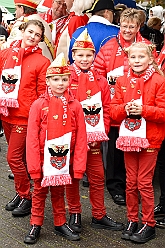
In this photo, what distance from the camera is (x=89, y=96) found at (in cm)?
478

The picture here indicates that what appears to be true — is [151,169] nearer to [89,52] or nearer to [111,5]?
[89,52]

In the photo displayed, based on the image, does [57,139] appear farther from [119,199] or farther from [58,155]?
[119,199]

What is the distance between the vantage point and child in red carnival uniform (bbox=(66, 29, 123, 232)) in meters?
4.77

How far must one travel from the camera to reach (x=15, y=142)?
5.16m

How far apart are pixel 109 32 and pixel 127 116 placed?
144cm

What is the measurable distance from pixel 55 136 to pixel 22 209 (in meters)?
1.24

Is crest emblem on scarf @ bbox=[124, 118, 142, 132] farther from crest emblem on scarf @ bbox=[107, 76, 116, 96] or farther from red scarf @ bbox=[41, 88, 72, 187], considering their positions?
crest emblem on scarf @ bbox=[107, 76, 116, 96]

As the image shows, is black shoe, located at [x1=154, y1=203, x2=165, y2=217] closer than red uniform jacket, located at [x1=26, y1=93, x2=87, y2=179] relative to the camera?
No

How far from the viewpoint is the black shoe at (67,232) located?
4.64 meters

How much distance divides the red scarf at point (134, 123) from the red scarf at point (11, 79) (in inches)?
45.7

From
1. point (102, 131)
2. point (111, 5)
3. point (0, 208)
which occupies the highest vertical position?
point (111, 5)

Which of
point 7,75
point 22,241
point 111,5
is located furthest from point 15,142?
point 111,5

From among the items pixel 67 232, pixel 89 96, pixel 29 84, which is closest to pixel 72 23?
pixel 29 84

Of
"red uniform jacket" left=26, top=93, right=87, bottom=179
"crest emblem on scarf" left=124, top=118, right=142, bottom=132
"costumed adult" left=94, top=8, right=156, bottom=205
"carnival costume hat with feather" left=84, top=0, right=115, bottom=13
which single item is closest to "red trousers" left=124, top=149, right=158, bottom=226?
"crest emblem on scarf" left=124, top=118, right=142, bottom=132
